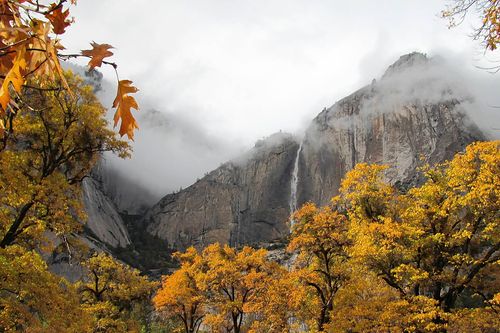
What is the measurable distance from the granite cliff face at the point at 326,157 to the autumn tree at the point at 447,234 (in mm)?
79588

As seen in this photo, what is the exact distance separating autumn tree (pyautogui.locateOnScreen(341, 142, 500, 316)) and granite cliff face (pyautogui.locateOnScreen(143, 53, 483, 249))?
3133 inches

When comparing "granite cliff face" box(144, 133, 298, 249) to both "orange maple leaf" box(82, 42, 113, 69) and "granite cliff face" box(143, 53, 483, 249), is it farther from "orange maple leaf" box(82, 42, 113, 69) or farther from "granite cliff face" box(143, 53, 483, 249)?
"orange maple leaf" box(82, 42, 113, 69)

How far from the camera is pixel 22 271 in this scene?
11.4 metres

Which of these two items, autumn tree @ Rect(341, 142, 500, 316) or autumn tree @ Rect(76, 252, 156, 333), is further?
autumn tree @ Rect(76, 252, 156, 333)

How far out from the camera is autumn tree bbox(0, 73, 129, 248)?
12.1m

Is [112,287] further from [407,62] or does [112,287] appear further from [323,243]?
[407,62]

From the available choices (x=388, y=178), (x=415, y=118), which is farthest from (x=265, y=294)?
(x=415, y=118)

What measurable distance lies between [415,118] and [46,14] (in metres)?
117

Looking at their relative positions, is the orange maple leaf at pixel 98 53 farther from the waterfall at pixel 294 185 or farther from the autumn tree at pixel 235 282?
the waterfall at pixel 294 185

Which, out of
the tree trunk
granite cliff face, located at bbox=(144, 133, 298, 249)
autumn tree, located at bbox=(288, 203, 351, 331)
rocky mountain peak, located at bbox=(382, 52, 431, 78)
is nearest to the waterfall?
granite cliff face, located at bbox=(144, 133, 298, 249)

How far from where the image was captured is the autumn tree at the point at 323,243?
2092cm

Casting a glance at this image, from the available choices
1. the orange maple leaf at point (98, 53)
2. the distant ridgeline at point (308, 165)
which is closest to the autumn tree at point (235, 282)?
the orange maple leaf at point (98, 53)

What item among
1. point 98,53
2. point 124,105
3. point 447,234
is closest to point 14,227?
point 98,53

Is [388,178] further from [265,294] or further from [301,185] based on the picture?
[265,294]
